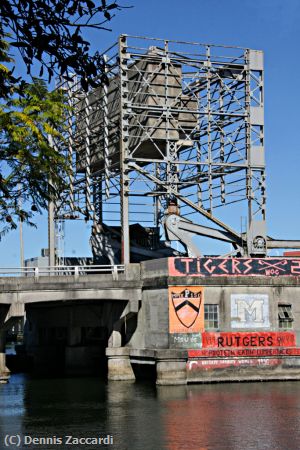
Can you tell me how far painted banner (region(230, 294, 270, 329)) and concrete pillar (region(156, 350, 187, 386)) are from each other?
480 cm

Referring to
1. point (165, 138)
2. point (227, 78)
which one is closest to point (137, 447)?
point (165, 138)

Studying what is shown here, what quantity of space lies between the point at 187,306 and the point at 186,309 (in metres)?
0.22

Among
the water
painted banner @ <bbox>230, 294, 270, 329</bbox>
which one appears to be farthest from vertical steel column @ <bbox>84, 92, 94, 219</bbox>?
painted banner @ <bbox>230, 294, 270, 329</bbox>

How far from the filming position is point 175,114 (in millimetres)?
65750

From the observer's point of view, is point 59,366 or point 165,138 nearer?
point 165,138

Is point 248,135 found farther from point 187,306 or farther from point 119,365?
point 119,365

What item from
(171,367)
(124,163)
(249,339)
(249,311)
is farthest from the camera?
(124,163)

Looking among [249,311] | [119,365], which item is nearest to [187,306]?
[249,311]

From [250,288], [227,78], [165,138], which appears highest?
[227,78]

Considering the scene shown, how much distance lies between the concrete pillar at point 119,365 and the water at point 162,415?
2.20m

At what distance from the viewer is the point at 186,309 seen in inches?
2000

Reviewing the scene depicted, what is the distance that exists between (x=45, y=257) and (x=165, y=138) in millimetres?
24733

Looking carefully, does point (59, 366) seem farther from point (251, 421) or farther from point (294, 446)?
point (294, 446)

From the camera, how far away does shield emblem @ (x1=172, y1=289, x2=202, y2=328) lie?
50625 millimetres
